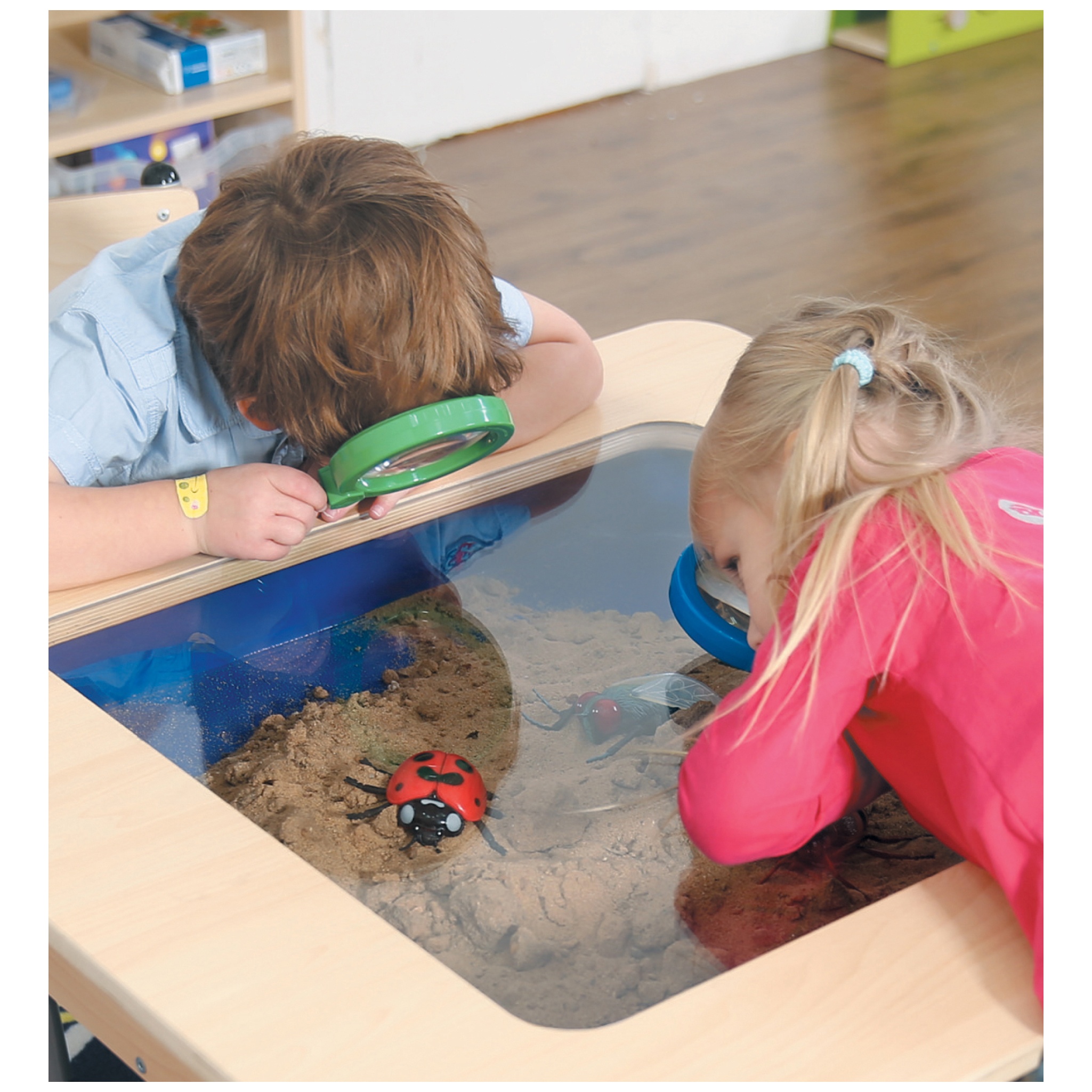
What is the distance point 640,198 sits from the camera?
2.37 m

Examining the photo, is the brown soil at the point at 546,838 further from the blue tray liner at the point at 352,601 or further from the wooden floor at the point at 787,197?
the wooden floor at the point at 787,197

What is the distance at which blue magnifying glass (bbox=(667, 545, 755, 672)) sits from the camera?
805 millimetres

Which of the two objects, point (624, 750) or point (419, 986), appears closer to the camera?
point (419, 986)

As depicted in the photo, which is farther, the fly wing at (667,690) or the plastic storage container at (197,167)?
the plastic storage container at (197,167)

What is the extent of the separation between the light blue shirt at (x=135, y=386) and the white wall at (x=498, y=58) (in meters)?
1.37

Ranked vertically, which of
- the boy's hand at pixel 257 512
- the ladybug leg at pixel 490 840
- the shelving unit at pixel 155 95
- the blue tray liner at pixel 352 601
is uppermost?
the shelving unit at pixel 155 95

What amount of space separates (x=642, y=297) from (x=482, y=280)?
4.05 feet

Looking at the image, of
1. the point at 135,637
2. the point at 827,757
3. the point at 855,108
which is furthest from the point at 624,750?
the point at 855,108

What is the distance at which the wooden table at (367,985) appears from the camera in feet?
1.74

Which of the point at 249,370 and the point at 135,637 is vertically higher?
the point at 249,370

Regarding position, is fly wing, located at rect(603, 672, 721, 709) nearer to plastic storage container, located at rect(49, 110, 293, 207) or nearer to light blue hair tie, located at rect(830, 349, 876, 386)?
light blue hair tie, located at rect(830, 349, 876, 386)

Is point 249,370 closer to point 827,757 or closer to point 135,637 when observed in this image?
point 135,637

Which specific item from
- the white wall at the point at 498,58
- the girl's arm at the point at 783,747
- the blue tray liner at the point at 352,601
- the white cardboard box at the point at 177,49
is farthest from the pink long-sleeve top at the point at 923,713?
the white wall at the point at 498,58

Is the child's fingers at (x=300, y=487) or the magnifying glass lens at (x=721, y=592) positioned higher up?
the child's fingers at (x=300, y=487)
